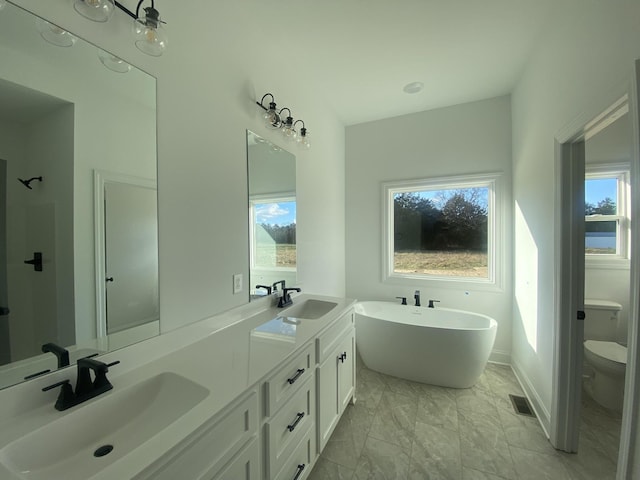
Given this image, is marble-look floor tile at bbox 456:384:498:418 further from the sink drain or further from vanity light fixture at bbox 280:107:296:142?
vanity light fixture at bbox 280:107:296:142

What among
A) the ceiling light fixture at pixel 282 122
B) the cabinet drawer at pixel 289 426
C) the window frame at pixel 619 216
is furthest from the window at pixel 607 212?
the cabinet drawer at pixel 289 426

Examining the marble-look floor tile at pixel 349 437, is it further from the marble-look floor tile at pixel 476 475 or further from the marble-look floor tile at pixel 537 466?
the marble-look floor tile at pixel 537 466

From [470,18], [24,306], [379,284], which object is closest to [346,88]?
[470,18]

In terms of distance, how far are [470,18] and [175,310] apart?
256 centimetres

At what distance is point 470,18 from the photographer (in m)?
1.70

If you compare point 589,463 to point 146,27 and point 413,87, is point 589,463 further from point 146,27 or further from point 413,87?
point 146,27

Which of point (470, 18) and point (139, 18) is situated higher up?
point (470, 18)

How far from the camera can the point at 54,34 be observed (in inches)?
33.0

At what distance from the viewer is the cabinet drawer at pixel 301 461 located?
115cm

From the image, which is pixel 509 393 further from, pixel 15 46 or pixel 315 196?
pixel 15 46

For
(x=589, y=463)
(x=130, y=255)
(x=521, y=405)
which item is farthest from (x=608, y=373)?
(x=130, y=255)

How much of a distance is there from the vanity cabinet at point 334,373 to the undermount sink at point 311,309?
170 mm

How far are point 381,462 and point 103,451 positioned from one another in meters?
1.53

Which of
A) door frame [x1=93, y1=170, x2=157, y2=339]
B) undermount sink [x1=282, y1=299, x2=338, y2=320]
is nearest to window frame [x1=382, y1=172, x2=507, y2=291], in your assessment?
undermount sink [x1=282, y1=299, x2=338, y2=320]
